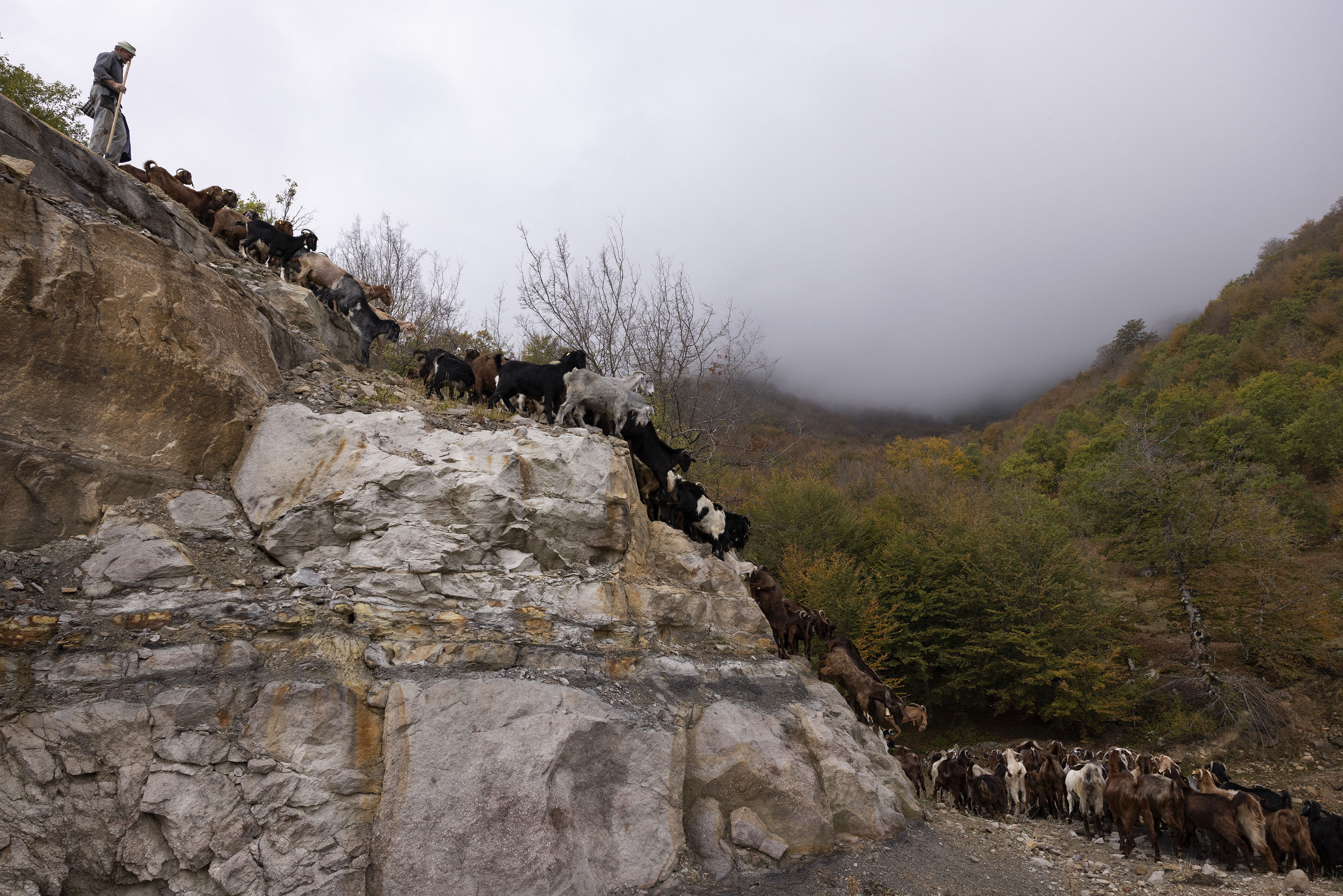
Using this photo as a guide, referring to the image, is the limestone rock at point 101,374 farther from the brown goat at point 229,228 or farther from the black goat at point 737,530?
the black goat at point 737,530

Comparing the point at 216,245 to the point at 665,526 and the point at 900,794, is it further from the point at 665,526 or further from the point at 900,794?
the point at 900,794

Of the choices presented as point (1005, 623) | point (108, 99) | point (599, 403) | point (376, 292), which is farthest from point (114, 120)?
point (1005, 623)

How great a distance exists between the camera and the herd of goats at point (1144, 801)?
862 centimetres

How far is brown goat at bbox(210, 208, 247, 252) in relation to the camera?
10844 millimetres

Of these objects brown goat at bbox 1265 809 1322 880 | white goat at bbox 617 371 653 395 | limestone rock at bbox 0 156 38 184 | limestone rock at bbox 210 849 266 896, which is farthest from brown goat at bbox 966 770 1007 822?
limestone rock at bbox 0 156 38 184

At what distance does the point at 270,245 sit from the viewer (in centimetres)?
1127

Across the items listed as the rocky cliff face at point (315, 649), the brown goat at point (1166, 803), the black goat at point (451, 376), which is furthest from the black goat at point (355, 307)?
the brown goat at point (1166, 803)

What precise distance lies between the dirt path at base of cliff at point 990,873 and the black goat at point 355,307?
35.2 ft

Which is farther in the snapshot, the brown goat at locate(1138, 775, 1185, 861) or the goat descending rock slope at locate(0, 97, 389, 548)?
the brown goat at locate(1138, 775, 1185, 861)

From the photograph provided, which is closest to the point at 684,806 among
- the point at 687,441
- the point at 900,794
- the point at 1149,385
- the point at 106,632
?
the point at 900,794

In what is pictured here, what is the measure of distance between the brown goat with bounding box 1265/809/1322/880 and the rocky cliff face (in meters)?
5.68

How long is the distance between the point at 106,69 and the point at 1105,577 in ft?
104

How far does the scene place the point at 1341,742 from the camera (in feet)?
52.6

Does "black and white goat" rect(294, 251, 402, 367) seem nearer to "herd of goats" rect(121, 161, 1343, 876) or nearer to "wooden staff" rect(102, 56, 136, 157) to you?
"herd of goats" rect(121, 161, 1343, 876)
